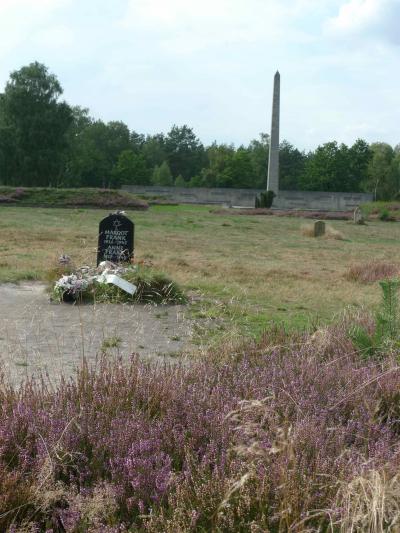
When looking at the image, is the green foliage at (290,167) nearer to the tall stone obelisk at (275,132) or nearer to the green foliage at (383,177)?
the green foliage at (383,177)

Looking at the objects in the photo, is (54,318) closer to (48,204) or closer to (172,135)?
(48,204)

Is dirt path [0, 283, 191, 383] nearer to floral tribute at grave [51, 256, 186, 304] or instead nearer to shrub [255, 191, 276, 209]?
floral tribute at grave [51, 256, 186, 304]

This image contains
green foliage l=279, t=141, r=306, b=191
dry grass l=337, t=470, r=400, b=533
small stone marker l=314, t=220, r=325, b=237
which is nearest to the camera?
dry grass l=337, t=470, r=400, b=533

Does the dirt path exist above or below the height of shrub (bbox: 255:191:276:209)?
below

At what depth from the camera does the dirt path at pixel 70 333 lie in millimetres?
5758

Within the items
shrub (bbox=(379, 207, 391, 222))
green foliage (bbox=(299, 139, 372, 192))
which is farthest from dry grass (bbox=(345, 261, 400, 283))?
green foliage (bbox=(299, 139, 372, 192))

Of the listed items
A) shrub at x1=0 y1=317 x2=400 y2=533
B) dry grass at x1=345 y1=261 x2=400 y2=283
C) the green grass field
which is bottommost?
the green grass field

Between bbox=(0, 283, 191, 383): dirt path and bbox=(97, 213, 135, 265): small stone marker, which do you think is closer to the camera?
Answer: bbox=(0, 283, 191, 383): dirt path

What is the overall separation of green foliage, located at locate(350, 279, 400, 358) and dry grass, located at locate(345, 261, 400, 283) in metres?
7.51

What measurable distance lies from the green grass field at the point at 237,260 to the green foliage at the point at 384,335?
1303 mm

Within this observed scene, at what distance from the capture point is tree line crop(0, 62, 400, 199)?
79000 millimetres

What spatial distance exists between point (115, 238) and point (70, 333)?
3.94 meters

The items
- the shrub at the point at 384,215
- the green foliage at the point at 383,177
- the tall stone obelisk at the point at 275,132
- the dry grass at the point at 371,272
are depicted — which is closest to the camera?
the dry grass at the point at 371,272

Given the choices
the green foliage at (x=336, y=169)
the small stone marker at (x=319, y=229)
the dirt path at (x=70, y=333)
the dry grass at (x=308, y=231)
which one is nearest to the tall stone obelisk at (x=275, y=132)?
the dry grass at (x=308, y=231)
